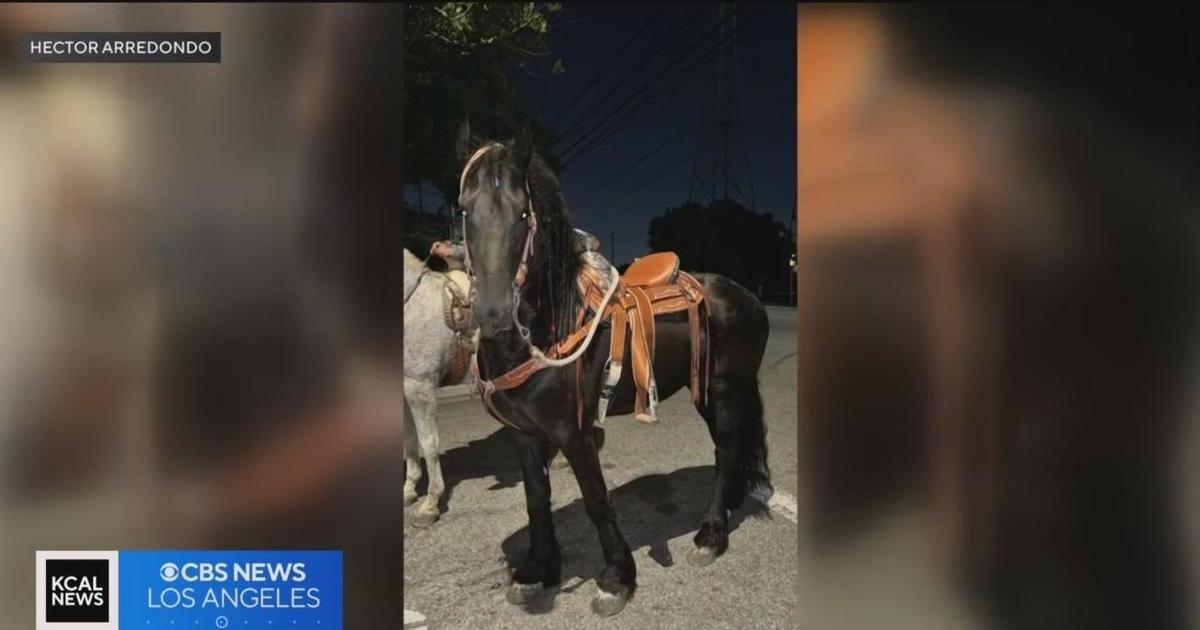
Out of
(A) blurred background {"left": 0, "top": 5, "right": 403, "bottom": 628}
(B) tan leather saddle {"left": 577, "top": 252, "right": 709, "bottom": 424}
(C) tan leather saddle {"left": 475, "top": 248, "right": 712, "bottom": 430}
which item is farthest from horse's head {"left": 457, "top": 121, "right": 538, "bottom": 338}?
(B) tan leather saddle {"left": 577, "top": 252, "right": 709, "bottom": 424}

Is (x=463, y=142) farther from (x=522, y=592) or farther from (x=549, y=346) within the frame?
(x=522, y=592)

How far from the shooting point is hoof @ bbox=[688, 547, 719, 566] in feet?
8.35

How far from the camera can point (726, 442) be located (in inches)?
117

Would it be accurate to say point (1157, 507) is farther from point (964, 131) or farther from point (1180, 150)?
point (964, 131)

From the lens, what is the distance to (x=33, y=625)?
5.76 feet

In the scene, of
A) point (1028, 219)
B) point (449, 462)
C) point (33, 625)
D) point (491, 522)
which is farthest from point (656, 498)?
point (33, 625)

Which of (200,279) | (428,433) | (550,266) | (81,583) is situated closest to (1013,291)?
(550,266)

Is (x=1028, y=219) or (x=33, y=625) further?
(x=33, y=625)

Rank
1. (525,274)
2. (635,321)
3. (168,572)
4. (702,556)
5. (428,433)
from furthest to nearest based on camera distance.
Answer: (428,433)
(702,556)
(635,321)
(525,274)
(168,572)

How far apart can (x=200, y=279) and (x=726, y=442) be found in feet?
8.25

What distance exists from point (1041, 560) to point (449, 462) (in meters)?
2.93

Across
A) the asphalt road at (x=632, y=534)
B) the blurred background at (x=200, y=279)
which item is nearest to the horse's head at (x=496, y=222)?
the blurred background at (x=200, y=279)

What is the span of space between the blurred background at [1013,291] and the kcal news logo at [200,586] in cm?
171

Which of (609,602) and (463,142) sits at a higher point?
(463,142)
